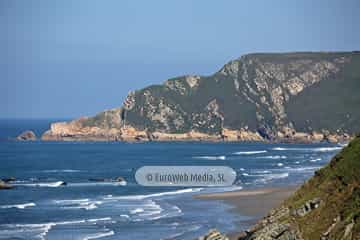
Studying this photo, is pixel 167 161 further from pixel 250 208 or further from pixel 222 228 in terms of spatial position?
pixel 222 228

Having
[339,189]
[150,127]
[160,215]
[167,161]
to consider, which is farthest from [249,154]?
[339,189]

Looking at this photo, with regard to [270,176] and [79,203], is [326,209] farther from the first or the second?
[270,176]

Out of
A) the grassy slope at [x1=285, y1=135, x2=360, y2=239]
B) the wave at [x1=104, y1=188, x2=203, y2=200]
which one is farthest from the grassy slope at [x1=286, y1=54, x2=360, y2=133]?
the grassy slope at [x1=285, y1=135, x2=360, y2=239]

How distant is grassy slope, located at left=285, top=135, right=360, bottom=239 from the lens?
3181cm

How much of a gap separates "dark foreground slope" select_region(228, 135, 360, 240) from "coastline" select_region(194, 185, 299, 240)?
14665 mm

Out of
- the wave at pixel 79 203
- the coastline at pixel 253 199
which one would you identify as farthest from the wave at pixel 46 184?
the coastline at pixel 253 199

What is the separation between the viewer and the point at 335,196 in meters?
34.6

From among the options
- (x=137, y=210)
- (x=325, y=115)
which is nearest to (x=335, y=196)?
(x=137, y=210)

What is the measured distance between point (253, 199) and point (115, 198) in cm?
1036

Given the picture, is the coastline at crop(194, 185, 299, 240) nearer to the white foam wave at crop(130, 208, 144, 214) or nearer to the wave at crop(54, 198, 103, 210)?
the white foam wave at crop(130, 208, 144, 214)

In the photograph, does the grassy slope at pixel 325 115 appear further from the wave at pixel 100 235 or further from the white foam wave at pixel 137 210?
the wave at pixel 100 235

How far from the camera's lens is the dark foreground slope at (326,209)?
102 ft

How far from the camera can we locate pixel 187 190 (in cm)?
7650

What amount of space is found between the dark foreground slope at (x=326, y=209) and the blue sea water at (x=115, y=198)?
36.1ft
